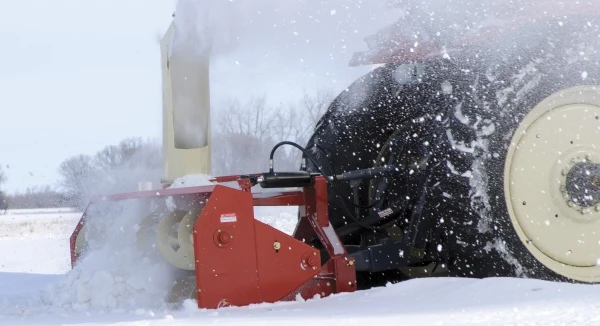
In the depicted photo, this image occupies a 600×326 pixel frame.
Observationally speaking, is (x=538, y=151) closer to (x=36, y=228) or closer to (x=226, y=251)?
(x=226, y=251)

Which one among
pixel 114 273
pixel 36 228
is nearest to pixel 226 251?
pixel 114 273

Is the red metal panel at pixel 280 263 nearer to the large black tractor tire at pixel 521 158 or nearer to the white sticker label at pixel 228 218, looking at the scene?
the white sticker label at pixel 228 218

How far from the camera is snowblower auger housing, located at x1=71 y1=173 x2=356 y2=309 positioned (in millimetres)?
3113

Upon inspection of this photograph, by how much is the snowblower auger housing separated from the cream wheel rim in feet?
2.48

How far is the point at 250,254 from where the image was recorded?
321 centimetres

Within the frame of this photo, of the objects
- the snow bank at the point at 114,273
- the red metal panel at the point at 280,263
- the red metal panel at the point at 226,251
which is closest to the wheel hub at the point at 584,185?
the red metal panel at the point at 280,263

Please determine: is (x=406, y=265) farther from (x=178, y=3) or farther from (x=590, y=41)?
(x=178, y=3)

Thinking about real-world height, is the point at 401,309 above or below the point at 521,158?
below

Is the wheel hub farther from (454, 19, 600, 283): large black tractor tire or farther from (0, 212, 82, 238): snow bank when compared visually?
(0, 212, 82, 238): snow bank

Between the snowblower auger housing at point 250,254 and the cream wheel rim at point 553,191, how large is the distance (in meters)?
0.76

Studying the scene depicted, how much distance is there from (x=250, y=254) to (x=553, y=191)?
4.11ft

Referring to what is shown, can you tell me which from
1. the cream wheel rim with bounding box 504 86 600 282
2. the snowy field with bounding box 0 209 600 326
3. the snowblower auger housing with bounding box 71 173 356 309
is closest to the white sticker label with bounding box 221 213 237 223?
the snowblower auger housing with bounding box 71 173 356 309

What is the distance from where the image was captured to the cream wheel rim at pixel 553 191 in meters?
3.29

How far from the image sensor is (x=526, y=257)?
324 centimetres
